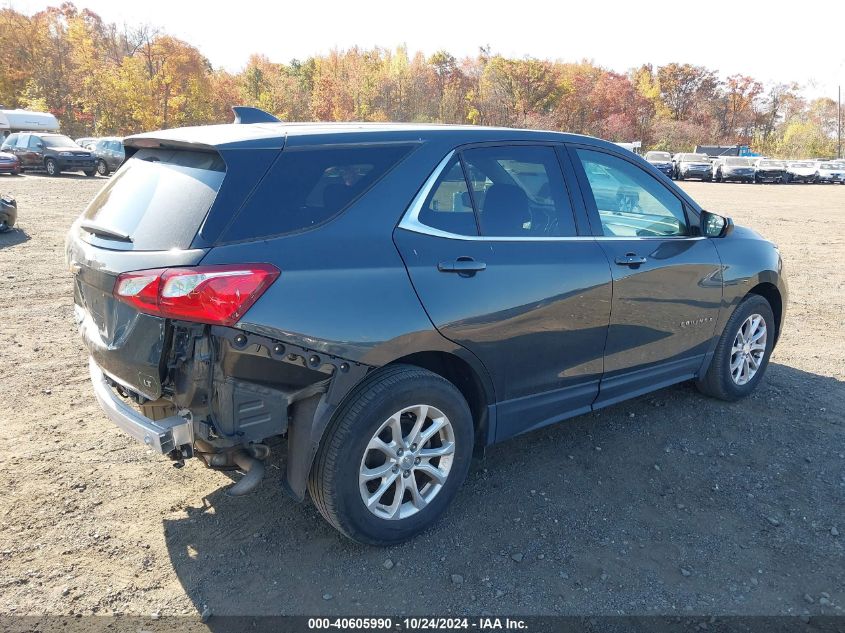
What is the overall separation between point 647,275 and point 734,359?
1.38 metres

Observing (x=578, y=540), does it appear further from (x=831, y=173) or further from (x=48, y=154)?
(x=831, y=173)

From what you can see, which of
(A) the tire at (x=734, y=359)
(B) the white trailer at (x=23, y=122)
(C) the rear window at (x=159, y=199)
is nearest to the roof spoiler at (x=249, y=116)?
(C) the rear window at (x=159, y=199)

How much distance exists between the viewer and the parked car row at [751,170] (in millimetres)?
40062

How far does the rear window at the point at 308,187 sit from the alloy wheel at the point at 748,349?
3135 mm

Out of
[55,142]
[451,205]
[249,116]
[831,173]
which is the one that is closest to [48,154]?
[55,142]

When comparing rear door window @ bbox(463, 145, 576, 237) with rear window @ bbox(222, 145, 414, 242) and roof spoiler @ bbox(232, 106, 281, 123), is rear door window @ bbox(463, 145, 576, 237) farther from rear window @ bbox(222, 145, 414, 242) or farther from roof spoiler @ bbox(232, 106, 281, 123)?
roof spoiler @ bbox(232, 106, 281, 123)

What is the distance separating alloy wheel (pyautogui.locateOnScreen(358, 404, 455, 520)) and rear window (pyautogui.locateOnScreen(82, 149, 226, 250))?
1.23 meters

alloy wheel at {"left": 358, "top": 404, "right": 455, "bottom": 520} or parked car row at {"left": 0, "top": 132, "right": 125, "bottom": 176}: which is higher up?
alloy wheel at {"left": 358, "top": 404, "right": 455, "bottom": 520}

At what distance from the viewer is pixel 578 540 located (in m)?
3.23

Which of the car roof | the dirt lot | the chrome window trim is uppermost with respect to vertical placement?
the car roof

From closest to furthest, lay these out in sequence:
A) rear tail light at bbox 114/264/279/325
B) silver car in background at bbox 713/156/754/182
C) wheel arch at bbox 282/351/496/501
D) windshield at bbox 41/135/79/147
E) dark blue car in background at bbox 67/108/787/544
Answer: rear tail light at bbox 114/264/279/325
dark blue car in background at bbox 67/108/787/544
wheel arch at bbox 282/351/496/501
windshield at bbox 41/135/79/147
silver car in background at bbox 713/156/754/182

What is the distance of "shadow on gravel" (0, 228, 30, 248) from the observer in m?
11.2

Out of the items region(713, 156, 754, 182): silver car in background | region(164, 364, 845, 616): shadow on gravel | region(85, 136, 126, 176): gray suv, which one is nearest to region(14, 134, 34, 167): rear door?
region(85, 136, 126, 176): gray suv

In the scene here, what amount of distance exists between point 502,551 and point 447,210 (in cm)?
167
